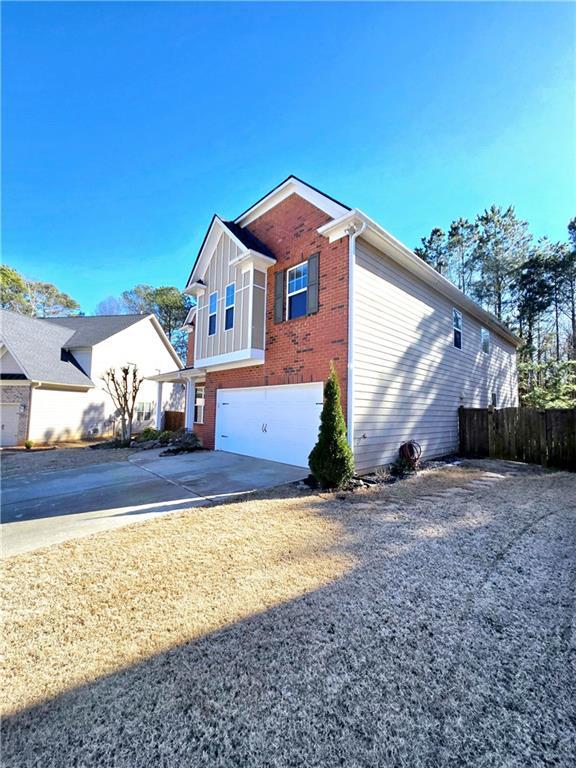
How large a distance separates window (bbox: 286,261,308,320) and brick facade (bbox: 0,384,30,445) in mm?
13987

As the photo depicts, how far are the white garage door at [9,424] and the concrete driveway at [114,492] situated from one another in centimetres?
955

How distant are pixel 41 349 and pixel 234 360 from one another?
1391cm

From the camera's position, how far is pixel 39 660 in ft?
6.95

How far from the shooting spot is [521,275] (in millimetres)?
19734

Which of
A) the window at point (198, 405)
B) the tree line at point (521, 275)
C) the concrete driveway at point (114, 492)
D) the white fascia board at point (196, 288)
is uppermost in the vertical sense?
the tree line at point (521, 275)

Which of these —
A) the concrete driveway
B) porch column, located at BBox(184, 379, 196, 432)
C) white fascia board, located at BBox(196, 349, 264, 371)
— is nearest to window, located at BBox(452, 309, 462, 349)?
white fascia board, located at BBox(196, 349, 264, 371)

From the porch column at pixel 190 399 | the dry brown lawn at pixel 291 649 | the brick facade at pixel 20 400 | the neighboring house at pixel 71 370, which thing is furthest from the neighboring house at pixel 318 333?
the brick facade at pixel 20 400

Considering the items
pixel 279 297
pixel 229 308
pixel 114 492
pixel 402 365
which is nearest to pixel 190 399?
pixel 229 308

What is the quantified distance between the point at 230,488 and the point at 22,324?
Answer: 60.7 ft

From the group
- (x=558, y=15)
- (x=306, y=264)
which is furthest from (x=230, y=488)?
(x=558, y=15)

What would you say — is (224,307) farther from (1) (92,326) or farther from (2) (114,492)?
(1) (92,326)

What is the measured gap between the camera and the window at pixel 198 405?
13.1 m

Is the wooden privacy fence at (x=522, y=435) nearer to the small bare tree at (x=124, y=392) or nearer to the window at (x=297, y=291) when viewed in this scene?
the window at (x=297, y=291)

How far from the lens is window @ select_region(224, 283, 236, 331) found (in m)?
10.2
